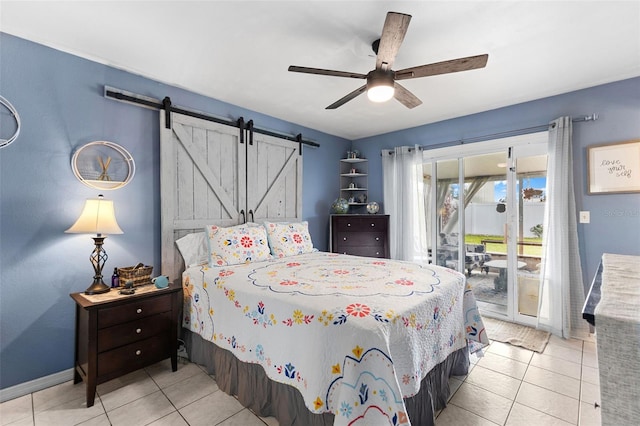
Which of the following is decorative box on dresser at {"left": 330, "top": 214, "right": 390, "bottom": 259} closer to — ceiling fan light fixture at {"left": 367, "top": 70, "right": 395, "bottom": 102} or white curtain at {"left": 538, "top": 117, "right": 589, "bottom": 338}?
white curtain at {"left": 538, "top": 117, "right": 589, "bottom": 338}

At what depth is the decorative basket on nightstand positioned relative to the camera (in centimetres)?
228

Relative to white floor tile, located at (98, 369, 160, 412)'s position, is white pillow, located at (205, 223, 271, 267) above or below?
above

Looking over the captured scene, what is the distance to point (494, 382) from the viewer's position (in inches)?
86.0

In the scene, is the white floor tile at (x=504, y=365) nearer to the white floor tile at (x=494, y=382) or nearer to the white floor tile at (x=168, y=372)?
the white floor tile at (x=494, y=382)

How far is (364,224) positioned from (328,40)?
2594 mm

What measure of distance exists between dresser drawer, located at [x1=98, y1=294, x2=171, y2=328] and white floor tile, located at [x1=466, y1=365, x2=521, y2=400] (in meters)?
2.48

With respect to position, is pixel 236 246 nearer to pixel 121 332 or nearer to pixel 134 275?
pixel 134 275

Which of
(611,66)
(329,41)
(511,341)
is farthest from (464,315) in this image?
(611,66)

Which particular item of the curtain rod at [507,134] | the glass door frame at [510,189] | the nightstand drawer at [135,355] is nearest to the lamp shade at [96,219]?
the nightstand drawer at [135,355]

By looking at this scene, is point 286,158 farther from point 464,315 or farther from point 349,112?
point 464,315

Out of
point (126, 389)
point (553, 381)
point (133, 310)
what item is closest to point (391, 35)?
point (133, 310)

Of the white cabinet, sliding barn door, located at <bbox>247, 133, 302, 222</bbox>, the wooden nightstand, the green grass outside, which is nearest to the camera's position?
the wooden nightstand

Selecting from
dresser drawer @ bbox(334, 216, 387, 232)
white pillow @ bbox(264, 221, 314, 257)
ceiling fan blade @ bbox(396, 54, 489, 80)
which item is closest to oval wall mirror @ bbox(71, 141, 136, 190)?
white pillow @ bbox(264, 221, 314, 257)

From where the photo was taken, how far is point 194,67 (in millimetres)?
2506
